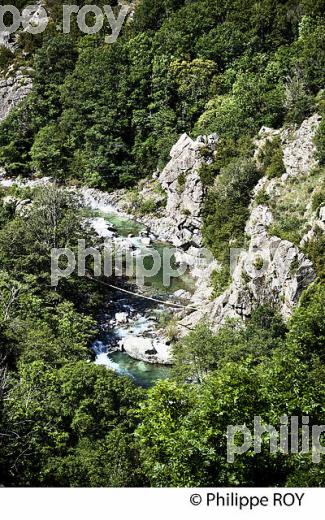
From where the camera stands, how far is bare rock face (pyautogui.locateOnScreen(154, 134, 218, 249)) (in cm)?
4847

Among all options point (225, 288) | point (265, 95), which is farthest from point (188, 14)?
point (225, 288)

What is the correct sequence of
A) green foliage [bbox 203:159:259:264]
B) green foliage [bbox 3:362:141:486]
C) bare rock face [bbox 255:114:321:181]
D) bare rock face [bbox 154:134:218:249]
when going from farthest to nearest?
bare rock face [bbox 154:134:218:249] → green foliage [bbox 203:159:259:264] → bare rock face [bbox 255:114:321:181] → green foliage [bbox 3:362:141:486]

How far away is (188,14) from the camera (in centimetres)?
6781

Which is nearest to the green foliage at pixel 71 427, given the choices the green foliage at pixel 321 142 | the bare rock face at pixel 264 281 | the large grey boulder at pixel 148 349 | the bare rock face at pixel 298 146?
the large grey boulder at pixel 148 349

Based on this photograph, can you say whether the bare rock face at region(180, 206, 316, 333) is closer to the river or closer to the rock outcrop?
the river

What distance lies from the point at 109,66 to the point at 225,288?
38802mm

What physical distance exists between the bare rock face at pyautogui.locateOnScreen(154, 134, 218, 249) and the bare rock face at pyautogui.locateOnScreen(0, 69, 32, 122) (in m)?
29.0

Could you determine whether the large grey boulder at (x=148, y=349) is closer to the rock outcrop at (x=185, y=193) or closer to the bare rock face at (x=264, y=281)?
the bare rock face at (x=264, y=281)

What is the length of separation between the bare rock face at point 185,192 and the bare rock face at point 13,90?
1141 inches

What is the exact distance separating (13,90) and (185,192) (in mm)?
36137

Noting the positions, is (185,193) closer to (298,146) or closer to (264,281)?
(298,146)

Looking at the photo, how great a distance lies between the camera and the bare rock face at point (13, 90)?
75750 millimetres

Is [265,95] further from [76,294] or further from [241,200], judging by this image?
[76,294]

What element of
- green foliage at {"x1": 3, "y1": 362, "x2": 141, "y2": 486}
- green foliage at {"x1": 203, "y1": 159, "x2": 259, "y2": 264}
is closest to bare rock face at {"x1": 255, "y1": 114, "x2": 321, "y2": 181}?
green foliage at {"x1": 203, "y1": 159, "x2": 259, "y2": 264}
